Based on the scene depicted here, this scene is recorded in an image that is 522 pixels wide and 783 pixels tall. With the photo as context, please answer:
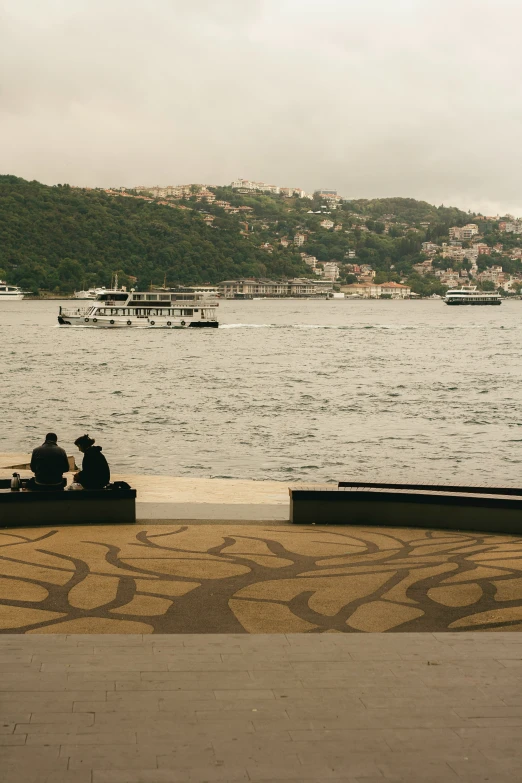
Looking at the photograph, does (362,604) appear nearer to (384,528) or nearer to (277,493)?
(384,528)

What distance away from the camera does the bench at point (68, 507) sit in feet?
33.8

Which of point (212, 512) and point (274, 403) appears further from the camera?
point (274, 403)

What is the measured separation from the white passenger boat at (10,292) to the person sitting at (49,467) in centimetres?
16289

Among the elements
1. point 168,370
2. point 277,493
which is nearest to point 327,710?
point 277,493

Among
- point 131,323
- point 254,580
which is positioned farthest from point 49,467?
point 131,323

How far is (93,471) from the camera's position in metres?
10.6

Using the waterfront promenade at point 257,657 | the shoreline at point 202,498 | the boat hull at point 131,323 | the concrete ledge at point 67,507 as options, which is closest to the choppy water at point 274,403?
the shoreline at point 202,498

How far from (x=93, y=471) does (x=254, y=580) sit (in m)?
3.14

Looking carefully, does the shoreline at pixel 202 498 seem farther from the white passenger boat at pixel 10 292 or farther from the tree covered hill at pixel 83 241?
the white passenger boat at pixel 10 292

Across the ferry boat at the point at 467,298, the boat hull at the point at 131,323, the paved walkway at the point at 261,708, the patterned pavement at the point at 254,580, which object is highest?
the ferry boat at the point at 467,298

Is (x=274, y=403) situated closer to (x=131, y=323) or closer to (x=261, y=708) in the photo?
(x=261, y=708)

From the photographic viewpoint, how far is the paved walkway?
4.27 metres

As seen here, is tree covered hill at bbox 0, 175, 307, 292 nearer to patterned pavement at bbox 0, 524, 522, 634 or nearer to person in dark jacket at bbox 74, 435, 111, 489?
person in dark jacket at bbox 74, 435, 111, 489

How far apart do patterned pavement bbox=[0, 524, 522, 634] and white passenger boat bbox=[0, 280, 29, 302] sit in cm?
16451
